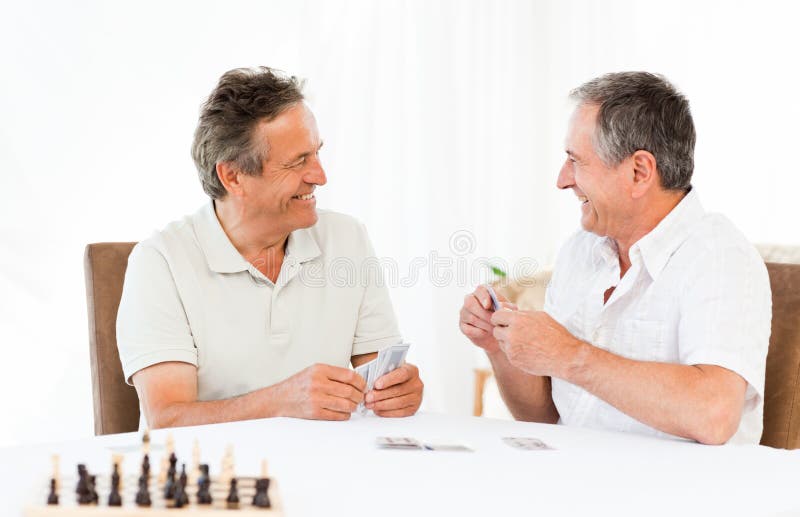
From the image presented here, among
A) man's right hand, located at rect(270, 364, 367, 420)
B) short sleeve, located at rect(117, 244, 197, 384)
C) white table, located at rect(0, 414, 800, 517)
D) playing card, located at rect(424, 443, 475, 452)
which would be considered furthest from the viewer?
short sleeve, located at rect(117, 244, 197, 384)

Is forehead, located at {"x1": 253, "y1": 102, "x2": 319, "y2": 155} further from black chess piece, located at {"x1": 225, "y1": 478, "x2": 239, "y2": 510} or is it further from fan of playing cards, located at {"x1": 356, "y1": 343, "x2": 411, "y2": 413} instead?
black chess piece, located at {"x1": 225, "y1": 478, "x2": 239, "y2": 510}

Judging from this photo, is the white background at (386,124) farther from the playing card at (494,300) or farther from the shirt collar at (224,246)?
the playing card at (494,300)

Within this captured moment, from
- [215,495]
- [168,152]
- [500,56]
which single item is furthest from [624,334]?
[500,56]

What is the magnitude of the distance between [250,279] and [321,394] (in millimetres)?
536

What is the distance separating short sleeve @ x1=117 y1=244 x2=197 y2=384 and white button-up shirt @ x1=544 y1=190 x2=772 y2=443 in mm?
944

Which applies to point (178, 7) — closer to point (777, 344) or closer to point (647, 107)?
point (647, 107)

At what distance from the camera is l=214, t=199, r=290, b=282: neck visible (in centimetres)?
229

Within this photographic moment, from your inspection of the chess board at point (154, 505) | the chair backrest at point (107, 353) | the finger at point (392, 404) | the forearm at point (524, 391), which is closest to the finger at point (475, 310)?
the forearm at point (524, 391)

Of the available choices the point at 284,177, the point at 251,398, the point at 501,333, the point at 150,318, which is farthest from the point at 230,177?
the point at 501,333

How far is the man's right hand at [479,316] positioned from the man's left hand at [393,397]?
0.21 meters

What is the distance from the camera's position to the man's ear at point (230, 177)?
7.48ft

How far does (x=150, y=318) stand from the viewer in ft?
6.79

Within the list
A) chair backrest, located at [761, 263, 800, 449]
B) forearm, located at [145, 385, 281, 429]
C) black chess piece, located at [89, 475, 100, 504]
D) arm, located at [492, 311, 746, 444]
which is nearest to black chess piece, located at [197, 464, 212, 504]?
black chess piece, located at [89, 475, 100, 504]

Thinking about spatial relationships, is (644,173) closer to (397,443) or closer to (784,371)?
(784,371)
